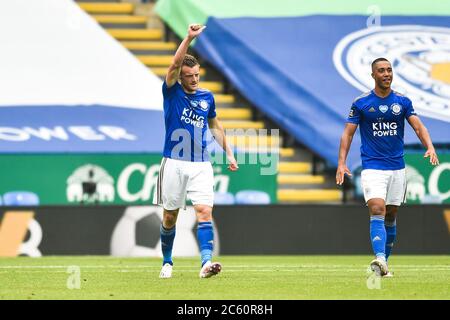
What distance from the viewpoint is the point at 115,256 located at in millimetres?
19516

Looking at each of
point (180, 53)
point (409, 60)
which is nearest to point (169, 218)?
point (180, 53)

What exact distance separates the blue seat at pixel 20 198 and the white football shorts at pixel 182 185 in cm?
758

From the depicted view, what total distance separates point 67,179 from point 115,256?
169 centimetres

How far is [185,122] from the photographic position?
512 inches

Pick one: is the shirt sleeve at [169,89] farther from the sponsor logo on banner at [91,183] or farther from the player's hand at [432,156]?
the sponsor logo on banner at [91,183]

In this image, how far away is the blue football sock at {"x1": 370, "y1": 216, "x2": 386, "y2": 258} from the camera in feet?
43.0

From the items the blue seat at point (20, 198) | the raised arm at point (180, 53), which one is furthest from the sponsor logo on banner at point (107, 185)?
the raised arm at point (180, 53)

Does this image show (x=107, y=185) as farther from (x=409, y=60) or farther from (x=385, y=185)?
(x=385, y=185)

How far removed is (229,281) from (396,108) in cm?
257

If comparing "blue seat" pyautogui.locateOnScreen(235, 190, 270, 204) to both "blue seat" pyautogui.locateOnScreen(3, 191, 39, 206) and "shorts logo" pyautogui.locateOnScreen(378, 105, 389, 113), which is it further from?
"shorts logo" pyautogui.locateOnScreen(378, 105, 389, 113)
